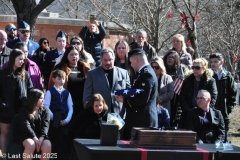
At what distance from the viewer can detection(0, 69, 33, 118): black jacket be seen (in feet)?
27.5

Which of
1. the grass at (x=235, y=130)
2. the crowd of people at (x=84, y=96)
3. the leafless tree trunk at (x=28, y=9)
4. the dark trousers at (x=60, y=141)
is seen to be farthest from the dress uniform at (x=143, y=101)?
the grass at (x=235, y=130)

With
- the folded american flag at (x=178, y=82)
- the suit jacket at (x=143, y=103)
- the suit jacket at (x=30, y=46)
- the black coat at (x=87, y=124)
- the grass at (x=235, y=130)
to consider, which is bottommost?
the grass at (x=235, y=130)

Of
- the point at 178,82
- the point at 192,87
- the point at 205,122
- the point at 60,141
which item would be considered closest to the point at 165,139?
the point at 205,122

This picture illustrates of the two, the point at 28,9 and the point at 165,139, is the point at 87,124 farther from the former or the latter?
the point at 28,9

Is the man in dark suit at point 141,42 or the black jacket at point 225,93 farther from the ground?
the man in dark suit at point 141,42

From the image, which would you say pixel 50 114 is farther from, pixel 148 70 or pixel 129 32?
pixel 129 32

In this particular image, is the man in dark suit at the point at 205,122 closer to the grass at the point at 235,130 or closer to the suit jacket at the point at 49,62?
the suit jacket at the point at 49,62

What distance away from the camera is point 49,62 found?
9.45 meters

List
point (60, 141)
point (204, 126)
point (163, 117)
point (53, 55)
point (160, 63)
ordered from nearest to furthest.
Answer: point (204, 126)
point (60, 141)
point (163, 117)
point (160, 63)
point (53, 55)

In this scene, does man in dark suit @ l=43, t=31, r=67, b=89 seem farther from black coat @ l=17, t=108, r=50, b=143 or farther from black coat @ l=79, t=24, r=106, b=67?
black coat @ l=17, t=108, r=50, b=143

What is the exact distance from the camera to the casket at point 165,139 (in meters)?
5.80

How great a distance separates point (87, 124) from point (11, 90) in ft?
4.07

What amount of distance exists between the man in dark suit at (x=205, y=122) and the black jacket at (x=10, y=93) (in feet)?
8.15

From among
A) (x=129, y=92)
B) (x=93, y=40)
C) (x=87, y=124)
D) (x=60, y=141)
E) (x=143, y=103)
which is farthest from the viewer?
(x=93, y=40)
